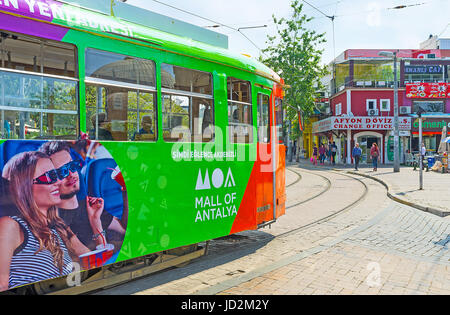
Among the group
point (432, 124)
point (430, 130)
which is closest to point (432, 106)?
point (432, 124)

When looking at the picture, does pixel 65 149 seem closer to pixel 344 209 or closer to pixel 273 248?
pixel 273 248

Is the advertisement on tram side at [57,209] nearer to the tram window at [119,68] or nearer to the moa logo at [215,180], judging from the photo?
the tram window at [119,68]

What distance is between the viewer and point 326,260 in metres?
6.23

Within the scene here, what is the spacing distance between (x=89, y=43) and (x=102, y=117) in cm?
81

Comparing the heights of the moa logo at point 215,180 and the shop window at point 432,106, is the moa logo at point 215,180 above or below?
below

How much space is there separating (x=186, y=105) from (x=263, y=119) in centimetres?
214

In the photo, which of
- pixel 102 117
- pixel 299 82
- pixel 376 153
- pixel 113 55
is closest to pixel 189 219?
pixel 102 117

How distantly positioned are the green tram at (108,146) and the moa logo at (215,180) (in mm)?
16

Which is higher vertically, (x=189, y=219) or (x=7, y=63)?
(x=7, y=63)

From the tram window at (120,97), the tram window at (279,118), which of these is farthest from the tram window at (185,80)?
the tram window at (279,118)

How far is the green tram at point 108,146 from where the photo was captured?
3850 millimetres

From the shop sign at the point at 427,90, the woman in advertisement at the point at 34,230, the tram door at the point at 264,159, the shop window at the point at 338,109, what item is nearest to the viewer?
the woman in advertisement at the point at 34,230

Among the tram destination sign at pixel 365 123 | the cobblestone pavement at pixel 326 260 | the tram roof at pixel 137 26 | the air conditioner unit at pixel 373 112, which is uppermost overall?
the air conditioner unit at pixel 373 112

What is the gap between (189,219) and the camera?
5656 millimetres
